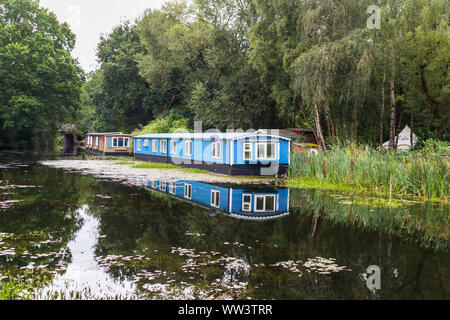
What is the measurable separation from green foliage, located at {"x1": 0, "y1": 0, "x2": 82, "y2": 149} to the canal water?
36.8 m

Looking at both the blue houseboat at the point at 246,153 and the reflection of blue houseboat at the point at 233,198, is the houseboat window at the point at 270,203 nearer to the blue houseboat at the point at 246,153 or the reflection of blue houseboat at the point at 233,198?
the reflection of blue houseboat at the point at 233,198

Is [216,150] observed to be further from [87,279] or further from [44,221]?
[87,279]

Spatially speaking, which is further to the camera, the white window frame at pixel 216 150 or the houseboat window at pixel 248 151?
the white window frame at pixel 216 150

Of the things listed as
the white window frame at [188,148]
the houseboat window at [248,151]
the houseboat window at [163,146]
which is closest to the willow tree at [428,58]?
the houseboat window at [248,151]

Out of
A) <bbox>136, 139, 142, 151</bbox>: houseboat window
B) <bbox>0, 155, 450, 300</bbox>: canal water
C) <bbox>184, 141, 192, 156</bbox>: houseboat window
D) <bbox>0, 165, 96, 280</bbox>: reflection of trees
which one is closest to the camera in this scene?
<bbox>0, 155, 450, 300</bbox>: canal water

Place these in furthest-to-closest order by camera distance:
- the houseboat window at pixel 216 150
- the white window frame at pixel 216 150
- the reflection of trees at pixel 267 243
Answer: the houseboat window at pixel 216 150, the white window frame at pixel 216 150, the reflection of trees at pixel 267 243

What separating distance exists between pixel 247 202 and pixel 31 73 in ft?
139

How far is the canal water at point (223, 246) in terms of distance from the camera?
247 inches

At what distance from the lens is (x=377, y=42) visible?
2411 cm

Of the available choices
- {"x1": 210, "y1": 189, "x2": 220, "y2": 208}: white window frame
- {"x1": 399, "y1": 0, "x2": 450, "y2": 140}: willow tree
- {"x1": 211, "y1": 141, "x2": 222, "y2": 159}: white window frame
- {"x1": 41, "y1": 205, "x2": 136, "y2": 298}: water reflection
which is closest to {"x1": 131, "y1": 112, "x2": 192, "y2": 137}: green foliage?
{"x1": 211, "y1": 141, "x2": 222, "y2": 159}: white window frame

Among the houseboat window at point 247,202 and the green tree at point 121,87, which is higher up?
the green tree at point 121,87

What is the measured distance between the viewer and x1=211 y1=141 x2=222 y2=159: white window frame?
2405 cm

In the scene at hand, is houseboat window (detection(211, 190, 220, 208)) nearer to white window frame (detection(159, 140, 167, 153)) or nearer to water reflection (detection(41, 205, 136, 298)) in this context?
water reflection (detection(41, 205, 136, 298))
